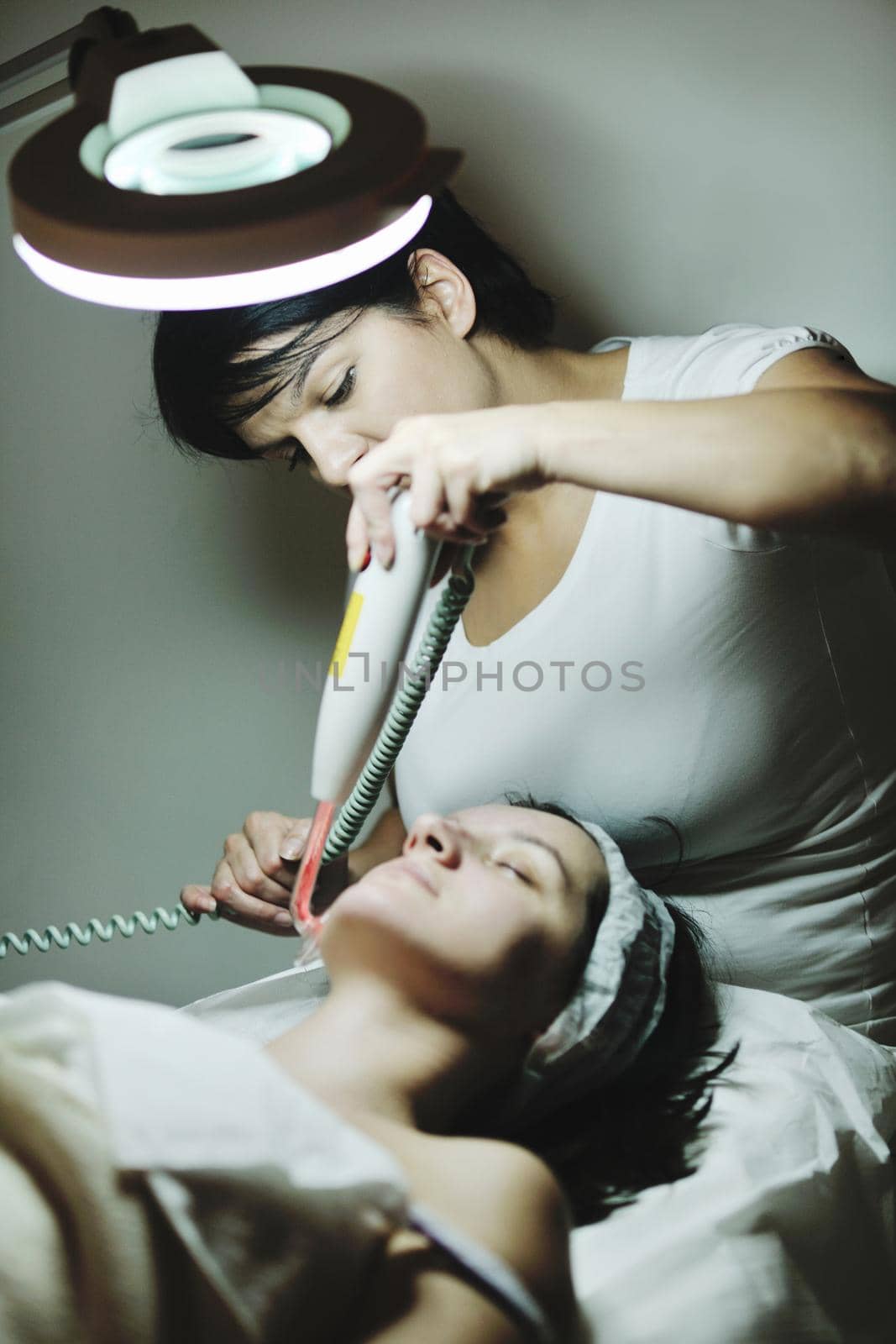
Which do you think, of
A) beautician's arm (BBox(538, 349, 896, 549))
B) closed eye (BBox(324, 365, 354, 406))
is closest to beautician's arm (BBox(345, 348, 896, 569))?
beautician's arm (BBox(538, 349, 896, 549))

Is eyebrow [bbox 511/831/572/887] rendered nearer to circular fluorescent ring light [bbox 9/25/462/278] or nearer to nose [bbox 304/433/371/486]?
nose [bbox 304/433/371/486]

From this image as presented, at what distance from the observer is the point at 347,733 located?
3.37 feet

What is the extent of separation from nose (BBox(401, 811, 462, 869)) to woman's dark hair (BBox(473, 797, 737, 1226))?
6.2 inches

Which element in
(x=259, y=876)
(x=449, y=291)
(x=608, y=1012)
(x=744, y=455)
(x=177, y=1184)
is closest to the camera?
(x=177, y=1184)

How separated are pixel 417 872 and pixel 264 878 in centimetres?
36

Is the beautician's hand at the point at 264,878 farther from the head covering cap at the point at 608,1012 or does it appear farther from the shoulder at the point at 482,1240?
the shoulder at the point at 482,1240

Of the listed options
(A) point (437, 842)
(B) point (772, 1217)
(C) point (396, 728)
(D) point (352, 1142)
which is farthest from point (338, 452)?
(B) point (772, 1217)

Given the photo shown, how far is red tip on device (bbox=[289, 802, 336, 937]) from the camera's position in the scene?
3.72ft

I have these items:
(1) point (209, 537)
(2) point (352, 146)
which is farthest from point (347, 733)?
(1) point (209, 537)

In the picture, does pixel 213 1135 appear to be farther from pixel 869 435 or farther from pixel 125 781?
pixel 125 781

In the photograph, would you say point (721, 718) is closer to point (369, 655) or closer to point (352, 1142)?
point (369, 655)

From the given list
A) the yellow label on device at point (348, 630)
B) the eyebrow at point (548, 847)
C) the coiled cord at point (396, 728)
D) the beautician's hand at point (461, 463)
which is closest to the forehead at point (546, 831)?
the eyebrow at point (548, 847)

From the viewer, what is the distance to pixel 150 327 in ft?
4.58

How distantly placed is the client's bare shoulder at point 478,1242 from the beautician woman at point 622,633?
48 cm
